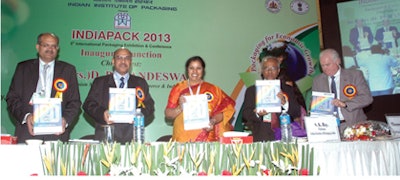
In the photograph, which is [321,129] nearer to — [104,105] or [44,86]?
[104,105]

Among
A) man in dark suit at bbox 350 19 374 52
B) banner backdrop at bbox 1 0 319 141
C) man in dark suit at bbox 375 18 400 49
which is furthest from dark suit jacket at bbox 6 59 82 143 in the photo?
man in dark suit at bbox 375 18 400 49

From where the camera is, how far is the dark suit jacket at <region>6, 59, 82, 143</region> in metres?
3.58

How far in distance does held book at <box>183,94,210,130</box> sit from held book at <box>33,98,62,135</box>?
1014 mm

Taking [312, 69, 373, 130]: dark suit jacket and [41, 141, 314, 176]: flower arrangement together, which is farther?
[312, 69, 373, 130]: dark suit jacket

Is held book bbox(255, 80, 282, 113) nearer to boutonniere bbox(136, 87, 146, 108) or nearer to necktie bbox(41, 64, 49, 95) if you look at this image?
boutonniere bbox(136, 87, 146, 108)

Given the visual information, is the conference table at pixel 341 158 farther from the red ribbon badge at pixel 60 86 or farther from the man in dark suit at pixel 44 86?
the red ribbon badge at pixel 60 86

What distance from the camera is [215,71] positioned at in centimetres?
604

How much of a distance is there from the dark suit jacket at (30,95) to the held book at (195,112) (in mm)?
974

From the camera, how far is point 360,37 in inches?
239

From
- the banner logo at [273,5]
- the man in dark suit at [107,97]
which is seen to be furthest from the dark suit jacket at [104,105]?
the banner logo at [273,5]

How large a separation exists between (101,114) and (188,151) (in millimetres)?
1343

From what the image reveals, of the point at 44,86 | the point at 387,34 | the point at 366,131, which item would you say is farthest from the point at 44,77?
the point at 387,34

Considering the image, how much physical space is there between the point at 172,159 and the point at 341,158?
4.69 ft

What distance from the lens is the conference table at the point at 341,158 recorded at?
2.66 metres
